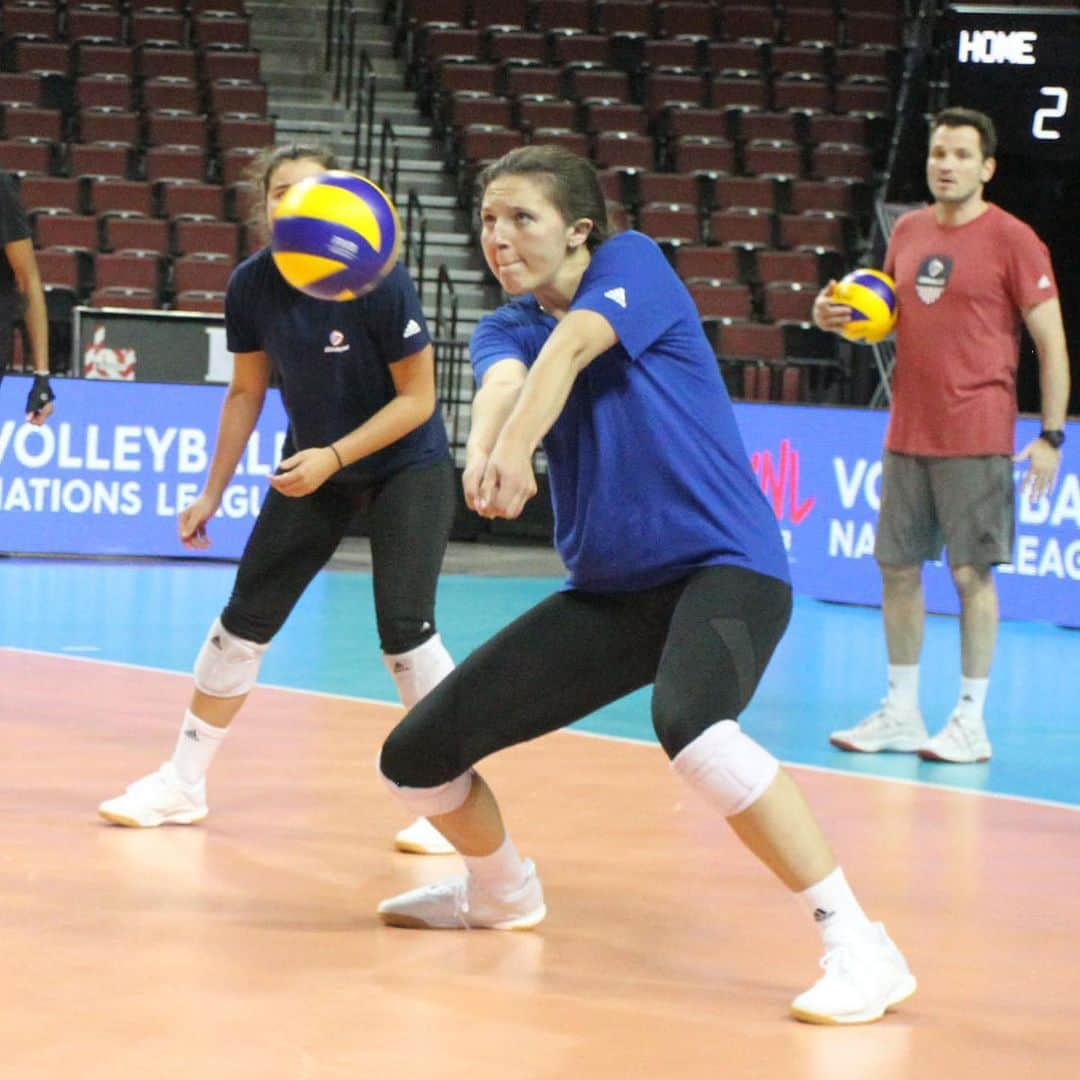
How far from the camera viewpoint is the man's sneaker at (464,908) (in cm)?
452

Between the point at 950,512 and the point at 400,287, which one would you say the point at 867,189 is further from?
the point at 400,287

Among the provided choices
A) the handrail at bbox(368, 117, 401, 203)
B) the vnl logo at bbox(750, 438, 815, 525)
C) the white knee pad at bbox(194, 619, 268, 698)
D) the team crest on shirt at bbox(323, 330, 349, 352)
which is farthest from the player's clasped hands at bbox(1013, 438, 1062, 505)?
the handrail at bbox(368, 117, 401, 203)

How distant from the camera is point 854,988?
3834mm

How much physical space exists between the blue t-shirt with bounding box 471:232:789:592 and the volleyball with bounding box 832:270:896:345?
2.90 meters

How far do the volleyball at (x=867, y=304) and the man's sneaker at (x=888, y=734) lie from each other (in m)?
1.24

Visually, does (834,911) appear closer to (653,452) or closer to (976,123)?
(653,452)

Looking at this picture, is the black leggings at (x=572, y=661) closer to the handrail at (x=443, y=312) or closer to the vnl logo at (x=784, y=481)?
the vnl logo at (x=784, y=481)

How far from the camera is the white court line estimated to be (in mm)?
6258

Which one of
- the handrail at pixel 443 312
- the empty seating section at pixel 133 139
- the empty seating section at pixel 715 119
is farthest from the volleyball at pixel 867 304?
the empty seating section at pixel 133 139

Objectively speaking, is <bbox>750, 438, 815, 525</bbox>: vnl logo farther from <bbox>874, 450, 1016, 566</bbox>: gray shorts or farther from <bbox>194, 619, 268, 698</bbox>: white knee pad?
<bbox>194, 619, 268, 698</bbox>: white knee pad

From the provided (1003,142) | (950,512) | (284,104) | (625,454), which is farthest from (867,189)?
(625,454)

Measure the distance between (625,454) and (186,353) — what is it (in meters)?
11.0

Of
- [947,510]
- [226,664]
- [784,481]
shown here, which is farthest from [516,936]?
[784,481]

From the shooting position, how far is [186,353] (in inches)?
575
